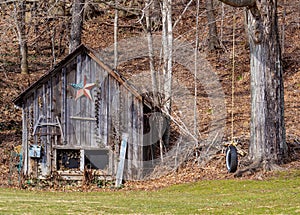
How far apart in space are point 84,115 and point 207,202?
8814mm

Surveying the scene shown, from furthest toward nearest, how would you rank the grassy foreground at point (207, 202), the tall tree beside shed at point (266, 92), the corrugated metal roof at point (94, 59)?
the corrugated metal roof at point (94, 59) → the tall tree beside shed at point (266, 92) → the grassy foreground at point (207, 202)

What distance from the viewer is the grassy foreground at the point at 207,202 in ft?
37.9

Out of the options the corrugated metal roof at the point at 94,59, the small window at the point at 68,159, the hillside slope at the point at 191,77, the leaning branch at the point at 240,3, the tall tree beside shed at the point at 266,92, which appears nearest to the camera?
the leaning branch at the point at 240,3

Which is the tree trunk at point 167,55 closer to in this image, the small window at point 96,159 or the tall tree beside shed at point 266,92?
the small window at point 96,159

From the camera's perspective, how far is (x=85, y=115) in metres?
21.4

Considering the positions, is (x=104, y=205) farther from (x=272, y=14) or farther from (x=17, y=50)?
(x=17, y=50)

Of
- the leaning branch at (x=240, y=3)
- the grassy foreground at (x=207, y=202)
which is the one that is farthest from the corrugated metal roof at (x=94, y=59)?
the leaning branch at (x=240, y=3)

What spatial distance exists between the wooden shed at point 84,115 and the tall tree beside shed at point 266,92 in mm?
4738

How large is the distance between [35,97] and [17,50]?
1691cm

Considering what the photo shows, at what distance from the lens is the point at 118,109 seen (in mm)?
21344

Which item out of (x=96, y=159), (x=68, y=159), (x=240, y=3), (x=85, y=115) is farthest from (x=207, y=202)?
(x=68, y=159)

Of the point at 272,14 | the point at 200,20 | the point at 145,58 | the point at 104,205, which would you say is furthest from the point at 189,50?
the point at 104,205

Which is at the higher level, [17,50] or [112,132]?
[17,50]

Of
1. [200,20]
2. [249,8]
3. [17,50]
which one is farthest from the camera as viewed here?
[200,20]
